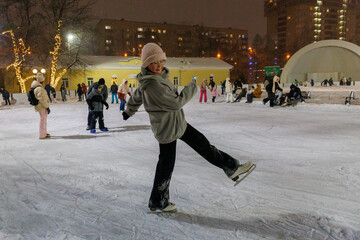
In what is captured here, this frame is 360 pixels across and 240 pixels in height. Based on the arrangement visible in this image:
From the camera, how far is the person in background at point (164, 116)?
2611 millimetres

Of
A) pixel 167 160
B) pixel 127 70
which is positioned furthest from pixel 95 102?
pixel 127 70

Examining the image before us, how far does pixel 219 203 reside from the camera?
311cm

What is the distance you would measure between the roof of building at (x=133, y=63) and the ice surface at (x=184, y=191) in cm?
2933

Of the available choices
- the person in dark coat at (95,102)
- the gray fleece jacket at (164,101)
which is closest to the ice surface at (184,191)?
the gray fleece jacket at (164,101)

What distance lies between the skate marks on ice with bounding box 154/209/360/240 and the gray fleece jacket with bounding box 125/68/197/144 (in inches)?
30.1

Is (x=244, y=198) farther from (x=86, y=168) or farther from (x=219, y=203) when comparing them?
(x=86, y=168)

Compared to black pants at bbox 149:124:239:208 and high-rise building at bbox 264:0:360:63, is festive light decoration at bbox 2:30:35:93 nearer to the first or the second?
black pants at bbox 149:124:239:208

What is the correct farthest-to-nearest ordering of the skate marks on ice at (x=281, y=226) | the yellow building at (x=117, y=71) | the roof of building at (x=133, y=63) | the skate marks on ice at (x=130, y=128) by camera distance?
1. the roof of building at (x=133, y=63)
2. the yellow building at (x=117, y=71)
3. the skate marks on ice at (x=130, y=128)
4. the skate marks on ice at (x=281, y=226)

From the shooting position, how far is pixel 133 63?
37219 mm

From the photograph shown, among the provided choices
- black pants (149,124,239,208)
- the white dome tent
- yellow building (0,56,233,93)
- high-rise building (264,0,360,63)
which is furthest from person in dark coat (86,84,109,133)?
high-rise building (264,0,360,63)

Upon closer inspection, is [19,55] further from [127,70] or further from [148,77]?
[148,77]

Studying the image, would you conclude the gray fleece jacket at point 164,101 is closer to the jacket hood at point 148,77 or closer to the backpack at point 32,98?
the jacket hood at point 148,77

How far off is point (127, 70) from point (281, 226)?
35.6m

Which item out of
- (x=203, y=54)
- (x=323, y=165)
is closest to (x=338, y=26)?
→ (x=203, y=54)
